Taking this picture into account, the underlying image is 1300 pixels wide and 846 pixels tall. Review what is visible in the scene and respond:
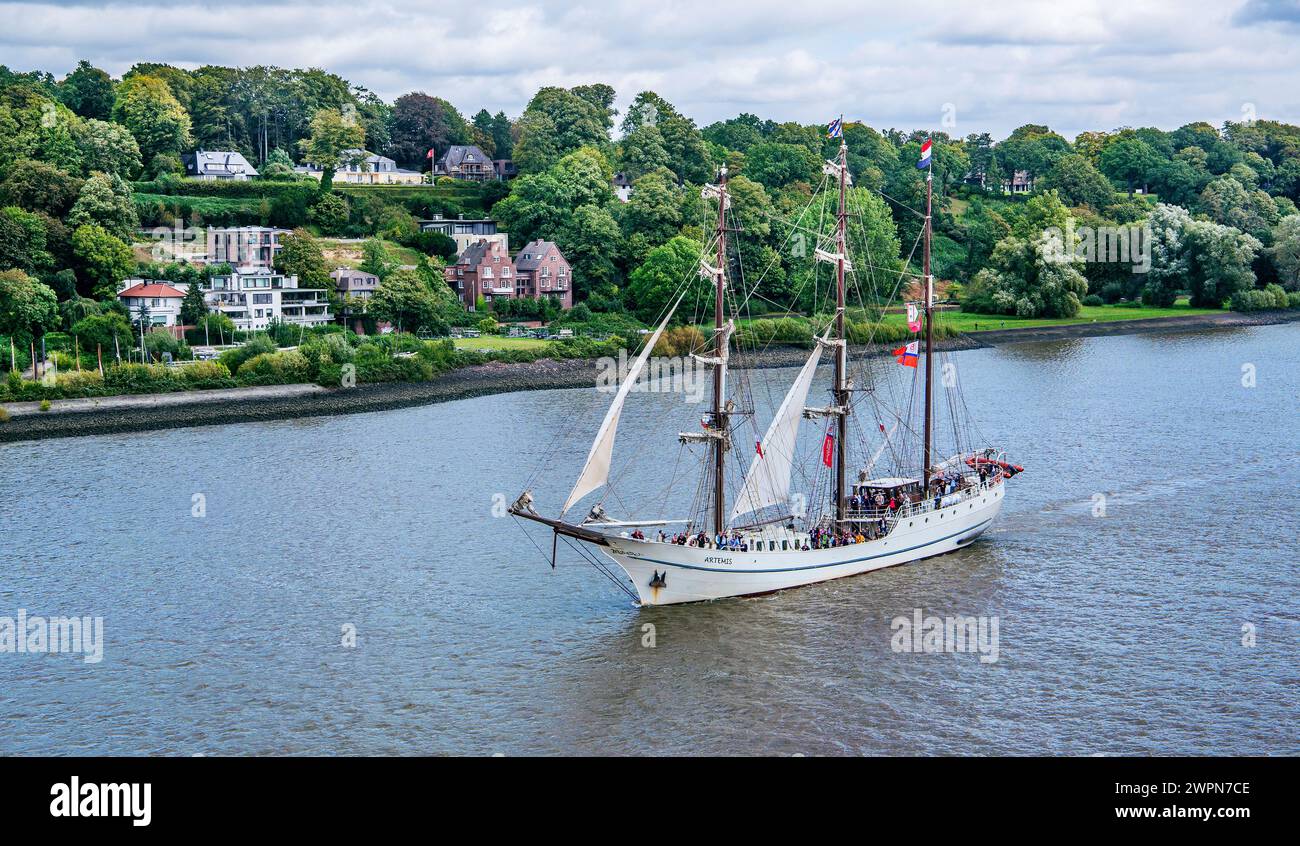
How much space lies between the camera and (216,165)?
422ft

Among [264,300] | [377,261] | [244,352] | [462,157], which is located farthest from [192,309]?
[462,157]

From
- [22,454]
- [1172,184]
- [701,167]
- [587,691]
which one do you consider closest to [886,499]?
[587,691]

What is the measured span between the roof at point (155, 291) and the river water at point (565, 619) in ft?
83.0

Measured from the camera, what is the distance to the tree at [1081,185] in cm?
14612

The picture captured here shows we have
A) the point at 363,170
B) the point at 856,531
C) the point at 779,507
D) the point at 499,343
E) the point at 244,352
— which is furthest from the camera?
the point at 363,170

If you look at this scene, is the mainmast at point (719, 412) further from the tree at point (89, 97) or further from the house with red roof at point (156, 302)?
the tree at point (89, 97)

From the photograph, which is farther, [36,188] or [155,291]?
[36,188]

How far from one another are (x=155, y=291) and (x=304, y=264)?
12.0 meters

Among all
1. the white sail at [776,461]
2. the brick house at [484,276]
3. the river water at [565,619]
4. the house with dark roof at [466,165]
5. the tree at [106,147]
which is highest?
the house with dark roof at [466,165]

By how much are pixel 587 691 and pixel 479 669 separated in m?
3.39

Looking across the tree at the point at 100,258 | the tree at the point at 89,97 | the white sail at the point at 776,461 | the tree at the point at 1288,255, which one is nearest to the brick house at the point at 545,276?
the tree at the point at 100,258

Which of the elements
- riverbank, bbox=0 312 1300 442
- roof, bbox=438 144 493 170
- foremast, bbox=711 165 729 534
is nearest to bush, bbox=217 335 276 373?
riverbank, bbox=0 312 1300 442

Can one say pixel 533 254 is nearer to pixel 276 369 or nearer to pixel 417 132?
pixel 276 369
